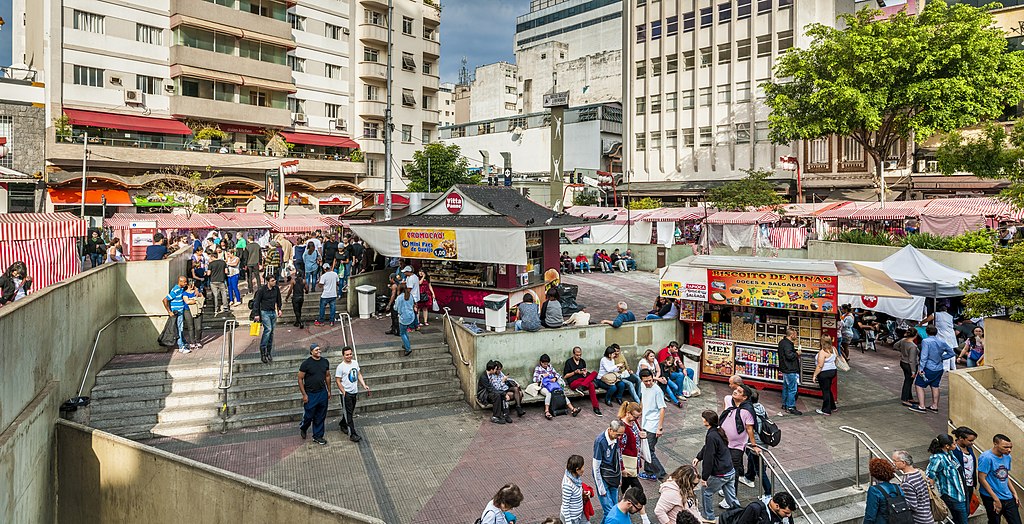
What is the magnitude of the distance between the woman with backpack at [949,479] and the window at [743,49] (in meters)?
42.1

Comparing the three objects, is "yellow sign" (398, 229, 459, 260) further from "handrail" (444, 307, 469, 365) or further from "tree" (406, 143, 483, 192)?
"tree" (406, 143, 483, 192)

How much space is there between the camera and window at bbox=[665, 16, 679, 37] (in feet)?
159

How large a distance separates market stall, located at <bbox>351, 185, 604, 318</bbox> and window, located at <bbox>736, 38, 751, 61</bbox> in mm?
32194

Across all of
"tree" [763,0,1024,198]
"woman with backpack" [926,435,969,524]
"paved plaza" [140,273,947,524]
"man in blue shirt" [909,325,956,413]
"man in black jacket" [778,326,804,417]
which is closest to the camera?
"woman with backpack" [926,435,969,524]

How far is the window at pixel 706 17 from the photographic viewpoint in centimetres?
4653

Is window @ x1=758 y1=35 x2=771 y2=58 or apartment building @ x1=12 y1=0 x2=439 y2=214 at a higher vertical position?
window @ x1=758 y1=35 x2=771 y2=58

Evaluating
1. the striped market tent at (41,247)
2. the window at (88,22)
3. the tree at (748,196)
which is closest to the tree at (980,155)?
the tree at (748,196)

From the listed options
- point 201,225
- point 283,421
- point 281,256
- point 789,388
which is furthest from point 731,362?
point 201,225

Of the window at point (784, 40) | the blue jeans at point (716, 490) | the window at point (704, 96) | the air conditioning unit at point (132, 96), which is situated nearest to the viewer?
the blue jeans at point (716, 490)

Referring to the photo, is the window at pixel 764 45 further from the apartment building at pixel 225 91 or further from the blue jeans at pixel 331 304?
the blue jeans at pixel 331 304

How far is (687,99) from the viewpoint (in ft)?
157

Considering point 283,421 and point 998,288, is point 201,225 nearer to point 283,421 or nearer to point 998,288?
point 283,421

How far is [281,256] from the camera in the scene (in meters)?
21.9

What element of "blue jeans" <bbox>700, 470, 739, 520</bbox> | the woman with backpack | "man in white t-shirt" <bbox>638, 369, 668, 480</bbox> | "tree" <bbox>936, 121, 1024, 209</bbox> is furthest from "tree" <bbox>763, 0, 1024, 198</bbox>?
"blue jeans" <bbox>700, 470, 739, 520</bbox>
